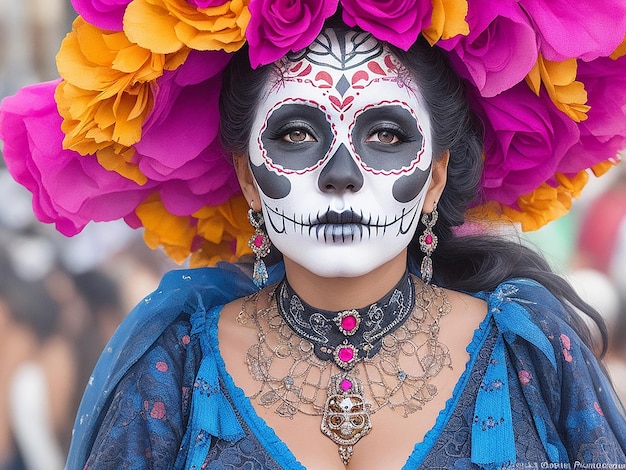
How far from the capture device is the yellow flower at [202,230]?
2762mm

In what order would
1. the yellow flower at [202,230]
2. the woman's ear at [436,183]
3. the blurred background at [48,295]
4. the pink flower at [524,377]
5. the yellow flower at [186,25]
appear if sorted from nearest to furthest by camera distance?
the yellow flower at [186,25]
the pink flower at [524,377]
the woman's ear at [436,183]
the yellow flower at [202,230]
the blurred background at [48,295]

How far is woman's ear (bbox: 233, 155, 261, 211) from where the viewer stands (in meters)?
2.49

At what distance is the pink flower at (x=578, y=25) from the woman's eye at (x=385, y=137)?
15.6 inches

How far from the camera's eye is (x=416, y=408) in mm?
2336

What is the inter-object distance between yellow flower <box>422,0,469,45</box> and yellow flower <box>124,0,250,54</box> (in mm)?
418

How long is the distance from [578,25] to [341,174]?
0.65m

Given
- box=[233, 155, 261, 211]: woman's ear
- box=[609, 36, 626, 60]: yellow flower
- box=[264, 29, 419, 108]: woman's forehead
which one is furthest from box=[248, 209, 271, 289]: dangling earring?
box=[609, 36, 626, 60]: yellow flower

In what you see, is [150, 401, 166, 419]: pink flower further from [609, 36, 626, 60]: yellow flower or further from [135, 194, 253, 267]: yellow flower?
[609, 36, 626, 60]: yellow flower

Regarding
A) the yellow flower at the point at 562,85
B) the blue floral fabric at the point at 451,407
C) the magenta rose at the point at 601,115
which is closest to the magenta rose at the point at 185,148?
the blue floral fabric at the point at 451,407

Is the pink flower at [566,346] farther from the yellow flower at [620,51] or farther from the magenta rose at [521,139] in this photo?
the yellow flower at [620,51]

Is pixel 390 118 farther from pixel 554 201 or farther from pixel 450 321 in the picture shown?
pixel 554 201

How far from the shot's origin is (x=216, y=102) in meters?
2.60

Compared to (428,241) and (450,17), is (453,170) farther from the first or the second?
(450,17)

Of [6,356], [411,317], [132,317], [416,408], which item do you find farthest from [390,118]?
[6,356]
